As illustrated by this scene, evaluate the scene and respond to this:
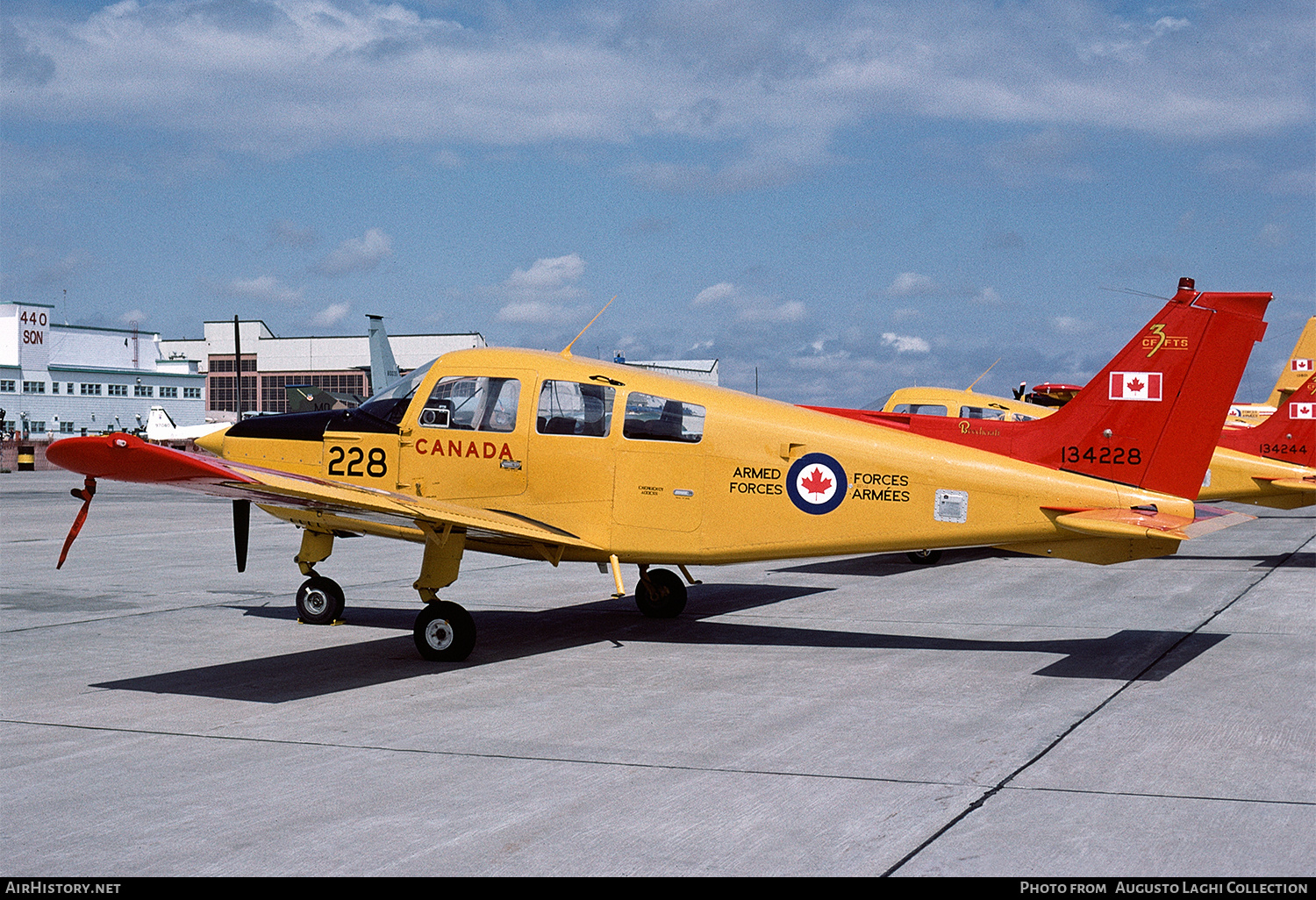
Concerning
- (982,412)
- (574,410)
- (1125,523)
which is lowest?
(1125,523)

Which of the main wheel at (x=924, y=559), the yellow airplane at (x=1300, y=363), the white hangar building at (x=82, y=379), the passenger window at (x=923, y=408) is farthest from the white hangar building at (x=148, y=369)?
the main wheel at (x=924, y=559)

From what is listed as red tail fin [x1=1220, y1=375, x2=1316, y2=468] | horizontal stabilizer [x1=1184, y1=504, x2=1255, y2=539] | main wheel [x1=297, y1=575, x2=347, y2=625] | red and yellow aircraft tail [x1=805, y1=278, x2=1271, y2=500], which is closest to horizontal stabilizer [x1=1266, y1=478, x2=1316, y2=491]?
red tail fin [x1=1220, y1=375, x2=1316, y2=468]

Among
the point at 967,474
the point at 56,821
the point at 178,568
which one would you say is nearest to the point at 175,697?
the point at 56,821

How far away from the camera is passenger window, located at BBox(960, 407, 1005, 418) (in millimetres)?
21567

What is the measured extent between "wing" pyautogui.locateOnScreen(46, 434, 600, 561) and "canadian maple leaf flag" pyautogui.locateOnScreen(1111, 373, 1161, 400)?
16.5ft

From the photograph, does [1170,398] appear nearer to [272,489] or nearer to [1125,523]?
[1125,523]

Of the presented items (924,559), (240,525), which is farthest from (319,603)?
(924,559)

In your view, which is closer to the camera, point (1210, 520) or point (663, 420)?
point (1210, 520)

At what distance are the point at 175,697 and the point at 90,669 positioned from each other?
1472 mm

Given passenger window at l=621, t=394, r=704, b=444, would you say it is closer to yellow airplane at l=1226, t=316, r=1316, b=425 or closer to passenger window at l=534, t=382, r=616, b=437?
passenger window at l=534, t=382, r=616, b=437

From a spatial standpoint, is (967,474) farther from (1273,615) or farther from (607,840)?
(607,840)

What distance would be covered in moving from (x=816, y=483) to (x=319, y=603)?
514 cm

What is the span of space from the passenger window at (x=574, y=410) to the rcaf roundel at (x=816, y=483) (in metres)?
1.70

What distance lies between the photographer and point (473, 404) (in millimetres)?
10773
